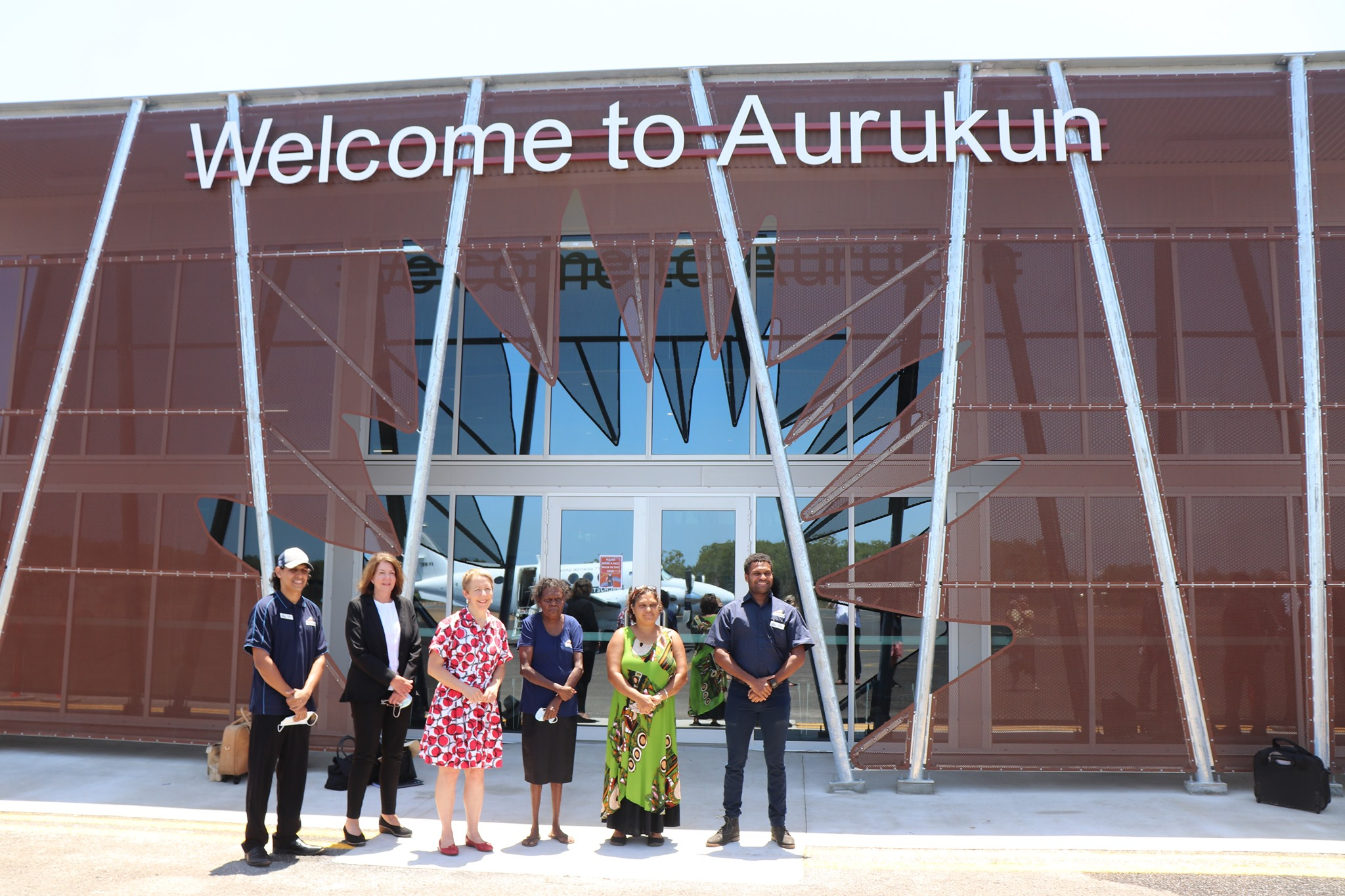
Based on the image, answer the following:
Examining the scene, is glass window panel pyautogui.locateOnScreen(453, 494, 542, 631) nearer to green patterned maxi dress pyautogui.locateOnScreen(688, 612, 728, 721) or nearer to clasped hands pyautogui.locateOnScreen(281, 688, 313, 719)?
green patterned maxi dress pyautogui.locateOnScreen(688, 612, 728, 721)

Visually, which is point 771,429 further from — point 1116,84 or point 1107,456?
point 1116,84

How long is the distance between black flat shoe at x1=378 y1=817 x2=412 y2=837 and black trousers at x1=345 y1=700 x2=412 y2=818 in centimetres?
7

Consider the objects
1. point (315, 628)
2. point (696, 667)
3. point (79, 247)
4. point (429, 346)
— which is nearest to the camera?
point (315, 628)

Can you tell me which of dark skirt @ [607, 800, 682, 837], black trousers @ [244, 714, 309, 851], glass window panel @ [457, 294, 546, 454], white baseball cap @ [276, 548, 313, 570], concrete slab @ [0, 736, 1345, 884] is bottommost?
concrete slab @ [0, 736, 1345, 884]

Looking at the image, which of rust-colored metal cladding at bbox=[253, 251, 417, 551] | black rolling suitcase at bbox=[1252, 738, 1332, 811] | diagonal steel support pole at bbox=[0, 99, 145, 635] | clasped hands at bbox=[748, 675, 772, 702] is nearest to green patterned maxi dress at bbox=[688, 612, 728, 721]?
clasped hands at bbox=[748, 675, 772, 702]

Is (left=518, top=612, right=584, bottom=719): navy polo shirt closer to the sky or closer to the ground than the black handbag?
closer to the sky

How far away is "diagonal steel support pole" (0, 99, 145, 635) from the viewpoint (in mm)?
7859

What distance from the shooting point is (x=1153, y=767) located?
698cm

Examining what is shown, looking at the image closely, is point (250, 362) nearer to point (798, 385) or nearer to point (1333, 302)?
point (798, 385)

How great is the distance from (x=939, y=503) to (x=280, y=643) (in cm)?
457

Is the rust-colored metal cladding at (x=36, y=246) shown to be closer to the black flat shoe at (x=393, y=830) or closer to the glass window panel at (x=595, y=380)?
the glass window panel at (x=595, y=380)

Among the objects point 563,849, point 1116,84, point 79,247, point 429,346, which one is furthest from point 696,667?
point 79,247

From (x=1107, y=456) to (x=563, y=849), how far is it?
15.5ft

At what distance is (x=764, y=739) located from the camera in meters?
5.65
